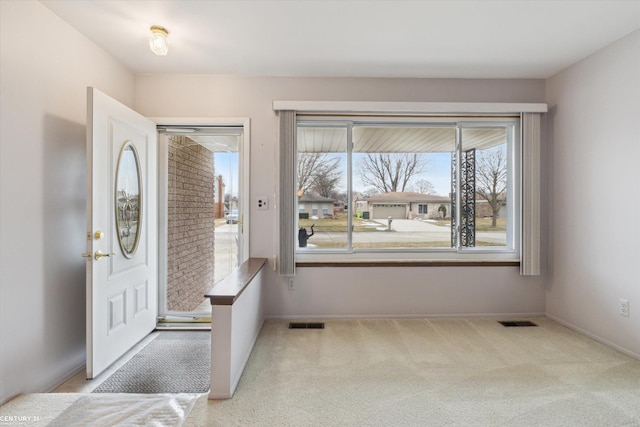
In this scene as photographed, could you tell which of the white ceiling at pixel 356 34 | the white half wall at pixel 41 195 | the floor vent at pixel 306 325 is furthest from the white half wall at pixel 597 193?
the white half wall at pixel 41 195

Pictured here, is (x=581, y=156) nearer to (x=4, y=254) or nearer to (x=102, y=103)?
(x=102, y=103)

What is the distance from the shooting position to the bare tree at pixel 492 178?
140 inches

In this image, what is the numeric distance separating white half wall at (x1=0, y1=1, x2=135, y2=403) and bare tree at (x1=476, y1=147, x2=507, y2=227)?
376cm

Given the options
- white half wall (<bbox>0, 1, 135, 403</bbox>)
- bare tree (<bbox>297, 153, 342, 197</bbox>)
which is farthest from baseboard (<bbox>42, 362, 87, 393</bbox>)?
bare tree (<bbox>297, 153, 342, 197</bbox>)

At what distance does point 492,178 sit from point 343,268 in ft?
6.29

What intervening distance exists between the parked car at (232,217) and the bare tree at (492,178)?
2.66 m

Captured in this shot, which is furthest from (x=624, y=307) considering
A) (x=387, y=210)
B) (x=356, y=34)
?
(x=356, y=34)

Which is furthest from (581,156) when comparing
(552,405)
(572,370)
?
(552,405)

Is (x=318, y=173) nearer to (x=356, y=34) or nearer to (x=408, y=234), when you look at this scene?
(x=408, y=234)

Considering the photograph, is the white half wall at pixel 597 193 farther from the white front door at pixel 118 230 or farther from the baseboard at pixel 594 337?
the white front door at pixel 118 230

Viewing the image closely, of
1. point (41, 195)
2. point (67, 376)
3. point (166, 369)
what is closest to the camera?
point (41, 195)

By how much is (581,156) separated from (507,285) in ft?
4.71

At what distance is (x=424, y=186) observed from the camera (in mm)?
3578

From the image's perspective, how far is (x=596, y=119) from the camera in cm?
284
